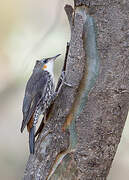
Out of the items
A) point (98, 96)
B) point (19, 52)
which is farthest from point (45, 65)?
point (19, 52)

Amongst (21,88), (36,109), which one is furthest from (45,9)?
(36,109)

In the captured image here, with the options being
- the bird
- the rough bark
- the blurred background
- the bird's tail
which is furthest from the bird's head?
the blurred background

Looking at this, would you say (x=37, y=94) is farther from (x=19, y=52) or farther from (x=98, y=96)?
(x=19, y=52)

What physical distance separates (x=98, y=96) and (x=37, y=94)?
1041mm

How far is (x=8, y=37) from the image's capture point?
14.8 ft

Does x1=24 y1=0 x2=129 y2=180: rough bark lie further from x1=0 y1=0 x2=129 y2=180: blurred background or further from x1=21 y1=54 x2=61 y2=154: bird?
x1=0 y1=0 x2=129 y2=180: blurred background

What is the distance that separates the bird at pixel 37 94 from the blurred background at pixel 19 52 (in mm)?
1294

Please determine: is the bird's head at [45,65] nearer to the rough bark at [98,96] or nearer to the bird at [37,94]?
the bird at [37,94]

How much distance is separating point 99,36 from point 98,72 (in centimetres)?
15

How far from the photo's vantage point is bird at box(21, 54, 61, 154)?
252 centimetres

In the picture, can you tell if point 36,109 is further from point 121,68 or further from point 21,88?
point 21,88

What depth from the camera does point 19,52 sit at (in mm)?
4406

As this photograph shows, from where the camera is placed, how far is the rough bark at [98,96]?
1726 mm

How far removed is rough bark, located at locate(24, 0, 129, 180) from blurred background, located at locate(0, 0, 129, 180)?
8.03 feet
